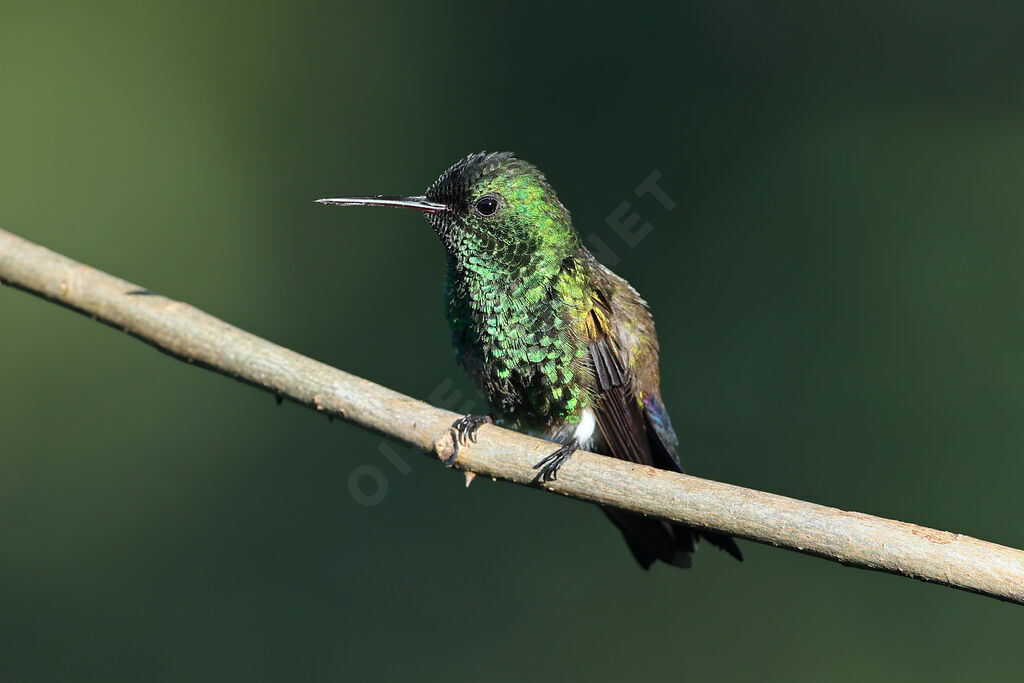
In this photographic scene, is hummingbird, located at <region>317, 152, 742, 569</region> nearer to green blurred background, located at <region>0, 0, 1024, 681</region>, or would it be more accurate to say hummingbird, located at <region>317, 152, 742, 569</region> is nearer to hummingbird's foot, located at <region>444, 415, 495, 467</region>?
hummingbird's foot, located at <region>444, 415, 495, 467</region>

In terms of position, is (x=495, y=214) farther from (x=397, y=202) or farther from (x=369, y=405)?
(x=369, y=405)

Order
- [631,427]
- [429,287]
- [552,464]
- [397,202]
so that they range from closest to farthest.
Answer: [552,464], [397,202], [631,427], [429,287]

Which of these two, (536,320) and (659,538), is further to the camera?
(659,538)

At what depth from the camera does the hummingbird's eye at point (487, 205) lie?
3.29m

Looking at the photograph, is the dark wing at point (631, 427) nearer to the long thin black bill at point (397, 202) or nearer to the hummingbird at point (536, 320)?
the hummingbird at point (536, 320)

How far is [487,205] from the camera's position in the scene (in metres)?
3.29

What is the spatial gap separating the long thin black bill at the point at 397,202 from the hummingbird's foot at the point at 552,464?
1.01 meters

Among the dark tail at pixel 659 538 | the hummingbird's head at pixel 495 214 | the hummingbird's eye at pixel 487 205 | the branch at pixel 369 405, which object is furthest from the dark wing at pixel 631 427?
the branch at pixel 369 405

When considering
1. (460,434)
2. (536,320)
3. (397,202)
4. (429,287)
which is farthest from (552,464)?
(429,287)

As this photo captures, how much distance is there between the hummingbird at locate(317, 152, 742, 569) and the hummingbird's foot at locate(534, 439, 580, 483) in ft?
1.94

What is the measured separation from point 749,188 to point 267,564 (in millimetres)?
3405

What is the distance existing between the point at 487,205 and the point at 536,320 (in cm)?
41

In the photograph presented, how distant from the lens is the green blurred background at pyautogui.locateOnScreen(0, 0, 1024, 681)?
511cm

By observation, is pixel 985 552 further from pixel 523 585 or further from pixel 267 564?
pixel 267 564
